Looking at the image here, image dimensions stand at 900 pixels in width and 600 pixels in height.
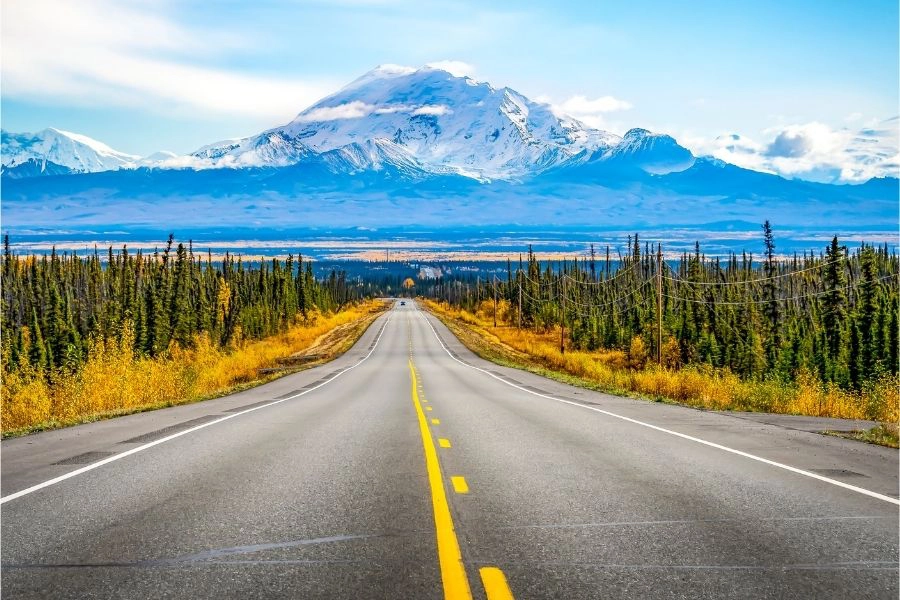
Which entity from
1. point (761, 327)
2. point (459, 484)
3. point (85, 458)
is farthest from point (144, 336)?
point (459, 484)

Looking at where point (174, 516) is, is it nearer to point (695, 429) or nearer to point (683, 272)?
point (695, 429)

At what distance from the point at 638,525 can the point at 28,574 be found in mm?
4874

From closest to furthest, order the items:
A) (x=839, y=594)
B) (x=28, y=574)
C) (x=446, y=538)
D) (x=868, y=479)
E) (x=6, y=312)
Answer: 1. (x=839, y=594)
2. (x=28, y=574)
3. (x=446, y=538)
4. (x=868, y=479)
5. (x=6, y=312)

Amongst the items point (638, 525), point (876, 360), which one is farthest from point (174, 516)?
point (876, 360)

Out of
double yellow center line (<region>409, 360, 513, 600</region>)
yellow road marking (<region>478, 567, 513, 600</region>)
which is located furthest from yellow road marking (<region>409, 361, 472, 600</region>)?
yellow road marking (<region>478, 567, 513, 600</region>)

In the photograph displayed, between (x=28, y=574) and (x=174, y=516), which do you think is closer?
(x=28, y=574)

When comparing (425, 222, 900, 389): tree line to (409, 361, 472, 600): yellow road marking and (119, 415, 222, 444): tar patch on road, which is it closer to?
(119, 415, 222, 444): tar patch on road

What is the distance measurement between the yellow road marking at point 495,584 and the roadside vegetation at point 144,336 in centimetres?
1271

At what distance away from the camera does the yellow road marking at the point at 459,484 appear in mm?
8492

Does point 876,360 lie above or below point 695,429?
below

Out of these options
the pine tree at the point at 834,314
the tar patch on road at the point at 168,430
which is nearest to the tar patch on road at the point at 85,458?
the tar patch on road at the point at 168,430

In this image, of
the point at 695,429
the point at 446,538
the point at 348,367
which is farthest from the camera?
the point at 348,367

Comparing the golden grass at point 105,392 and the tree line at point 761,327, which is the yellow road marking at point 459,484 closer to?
the golden grass at point 105,392

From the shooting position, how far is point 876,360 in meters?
74.4
